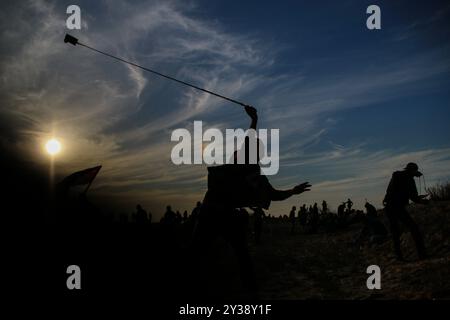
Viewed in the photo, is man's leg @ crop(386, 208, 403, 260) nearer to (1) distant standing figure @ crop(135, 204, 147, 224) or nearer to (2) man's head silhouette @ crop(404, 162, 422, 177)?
(2) man's head silhouette @ crop(404, 162, 422, 177)

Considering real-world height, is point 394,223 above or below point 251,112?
below

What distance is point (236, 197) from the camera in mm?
6020

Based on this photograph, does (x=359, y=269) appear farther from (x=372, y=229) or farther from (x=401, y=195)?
(x=372, y=229)

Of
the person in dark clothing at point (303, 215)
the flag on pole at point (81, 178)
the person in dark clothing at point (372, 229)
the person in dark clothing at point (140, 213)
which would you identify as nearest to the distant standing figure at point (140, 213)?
the person in dark clothing at point (140, 213)

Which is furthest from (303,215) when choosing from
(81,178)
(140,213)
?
(81,178)

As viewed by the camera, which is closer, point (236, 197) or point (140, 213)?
point (236, 197)

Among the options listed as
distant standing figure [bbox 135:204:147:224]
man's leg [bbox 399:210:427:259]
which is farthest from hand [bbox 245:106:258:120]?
distant standing figure [bbox 135:204:147:224]

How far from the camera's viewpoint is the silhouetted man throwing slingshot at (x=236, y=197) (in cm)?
595

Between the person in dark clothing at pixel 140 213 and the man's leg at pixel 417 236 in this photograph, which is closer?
the man's leg at pixel 417 236

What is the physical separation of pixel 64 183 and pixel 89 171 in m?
0.91

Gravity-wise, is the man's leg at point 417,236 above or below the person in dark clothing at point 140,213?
below

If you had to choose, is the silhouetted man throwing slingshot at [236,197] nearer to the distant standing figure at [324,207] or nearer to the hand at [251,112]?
the hand at [251,112]

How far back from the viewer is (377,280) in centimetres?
830
